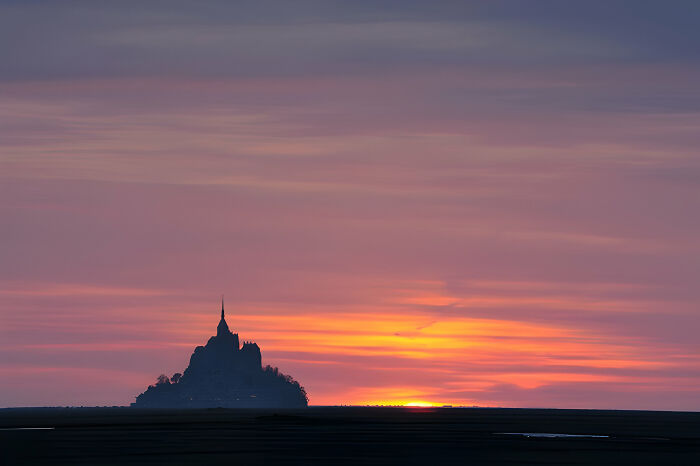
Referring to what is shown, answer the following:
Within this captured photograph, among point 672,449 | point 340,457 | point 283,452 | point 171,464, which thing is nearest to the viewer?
point 171,464

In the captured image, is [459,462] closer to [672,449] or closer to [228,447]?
[228,447]

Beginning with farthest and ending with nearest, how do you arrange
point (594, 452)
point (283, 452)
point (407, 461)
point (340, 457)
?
1. point (594, 452)
2. point (283, 452)
3. point (340, 457)
4. point (407, 461)

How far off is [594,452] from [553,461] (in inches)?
1085

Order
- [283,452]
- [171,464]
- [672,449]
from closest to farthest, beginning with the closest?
[171,464] → [283,452] → [672,449]

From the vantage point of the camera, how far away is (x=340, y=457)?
132875 millimetres

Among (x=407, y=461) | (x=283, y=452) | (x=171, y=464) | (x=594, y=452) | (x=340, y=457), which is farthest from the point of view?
(x=594, y=452)

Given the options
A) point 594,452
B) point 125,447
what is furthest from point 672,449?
point 125,447

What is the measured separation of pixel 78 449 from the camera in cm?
15775

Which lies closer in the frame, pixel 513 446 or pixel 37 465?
pixel 37 465

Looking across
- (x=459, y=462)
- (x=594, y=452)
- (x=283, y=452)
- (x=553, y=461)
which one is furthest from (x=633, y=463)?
(x=283, y=452)

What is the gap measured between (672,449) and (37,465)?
95.2 meters

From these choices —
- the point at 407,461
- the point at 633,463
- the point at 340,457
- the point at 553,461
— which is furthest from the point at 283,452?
the point at 633,463

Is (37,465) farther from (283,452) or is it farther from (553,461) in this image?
(553,461)

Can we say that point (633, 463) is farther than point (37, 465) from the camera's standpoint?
Yes
